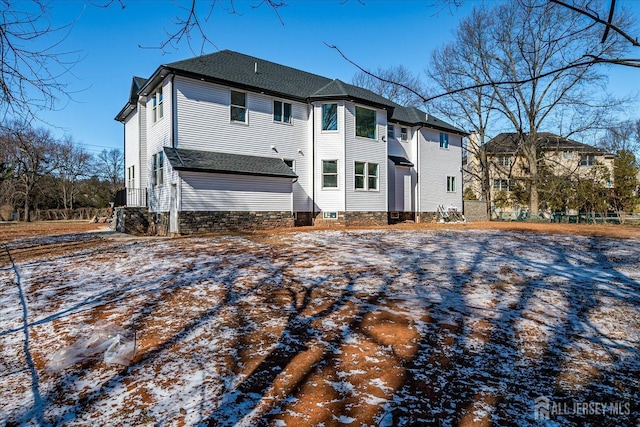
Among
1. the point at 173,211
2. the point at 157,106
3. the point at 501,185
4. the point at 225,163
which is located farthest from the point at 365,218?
the point at 501,185

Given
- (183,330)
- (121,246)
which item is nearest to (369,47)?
(183,330)

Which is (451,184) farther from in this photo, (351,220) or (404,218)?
(351,220)

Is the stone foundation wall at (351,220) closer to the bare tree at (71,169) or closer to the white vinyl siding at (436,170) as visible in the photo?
the white vinyl siding at (436,170)

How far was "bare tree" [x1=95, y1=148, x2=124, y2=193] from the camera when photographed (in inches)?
1865

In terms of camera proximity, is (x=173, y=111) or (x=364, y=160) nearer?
(x=173, y=111)

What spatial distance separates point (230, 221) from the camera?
1295 centimetres

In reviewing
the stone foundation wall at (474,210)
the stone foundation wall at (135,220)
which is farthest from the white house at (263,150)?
the stone foundation wall at (474,210)

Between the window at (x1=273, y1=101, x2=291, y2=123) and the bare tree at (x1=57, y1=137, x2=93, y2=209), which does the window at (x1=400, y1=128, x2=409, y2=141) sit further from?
the bare tree at (x1=57, y1=137, x2=93, y2=209)

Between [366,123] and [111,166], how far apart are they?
159ft

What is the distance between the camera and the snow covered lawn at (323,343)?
7.71ft

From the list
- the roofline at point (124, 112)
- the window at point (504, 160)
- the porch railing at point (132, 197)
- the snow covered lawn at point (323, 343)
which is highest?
the roofline at point (124, 112)

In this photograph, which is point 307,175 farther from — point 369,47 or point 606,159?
point 606,159

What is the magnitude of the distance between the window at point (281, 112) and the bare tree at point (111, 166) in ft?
134

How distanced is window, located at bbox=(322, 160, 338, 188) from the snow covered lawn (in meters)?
9.42
